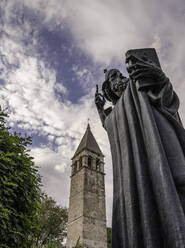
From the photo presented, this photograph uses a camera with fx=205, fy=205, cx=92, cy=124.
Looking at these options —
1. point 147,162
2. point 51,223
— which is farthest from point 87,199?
point 147,162

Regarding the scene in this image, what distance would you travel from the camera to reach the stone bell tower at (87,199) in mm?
26750

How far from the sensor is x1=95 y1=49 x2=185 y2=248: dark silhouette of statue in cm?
142

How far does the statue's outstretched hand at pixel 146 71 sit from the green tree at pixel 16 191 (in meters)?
3.24

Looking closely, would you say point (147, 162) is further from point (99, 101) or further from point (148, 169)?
point (99, 101)

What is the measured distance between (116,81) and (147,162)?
4.52 ft

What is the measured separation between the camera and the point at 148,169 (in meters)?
1.75

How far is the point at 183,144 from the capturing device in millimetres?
1871

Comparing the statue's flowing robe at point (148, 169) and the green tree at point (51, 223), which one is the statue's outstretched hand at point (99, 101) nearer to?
the statue's flowing robe at point (148, 169)

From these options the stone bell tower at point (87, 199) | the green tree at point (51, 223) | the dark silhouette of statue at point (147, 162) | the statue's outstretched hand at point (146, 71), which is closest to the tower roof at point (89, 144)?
the stone bell tower at point (87, 199)

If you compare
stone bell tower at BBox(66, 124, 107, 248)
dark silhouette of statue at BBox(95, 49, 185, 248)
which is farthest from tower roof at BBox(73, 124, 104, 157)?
dark silhouette of statue at BBox(95, 49, 185, 248)

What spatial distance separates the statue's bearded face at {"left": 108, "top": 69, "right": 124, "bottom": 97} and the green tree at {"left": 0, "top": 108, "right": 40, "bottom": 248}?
2753 millimetres

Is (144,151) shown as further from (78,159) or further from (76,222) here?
(78,159)

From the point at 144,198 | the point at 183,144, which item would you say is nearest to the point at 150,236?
the point at 144,198

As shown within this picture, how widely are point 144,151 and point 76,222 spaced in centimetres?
2939
